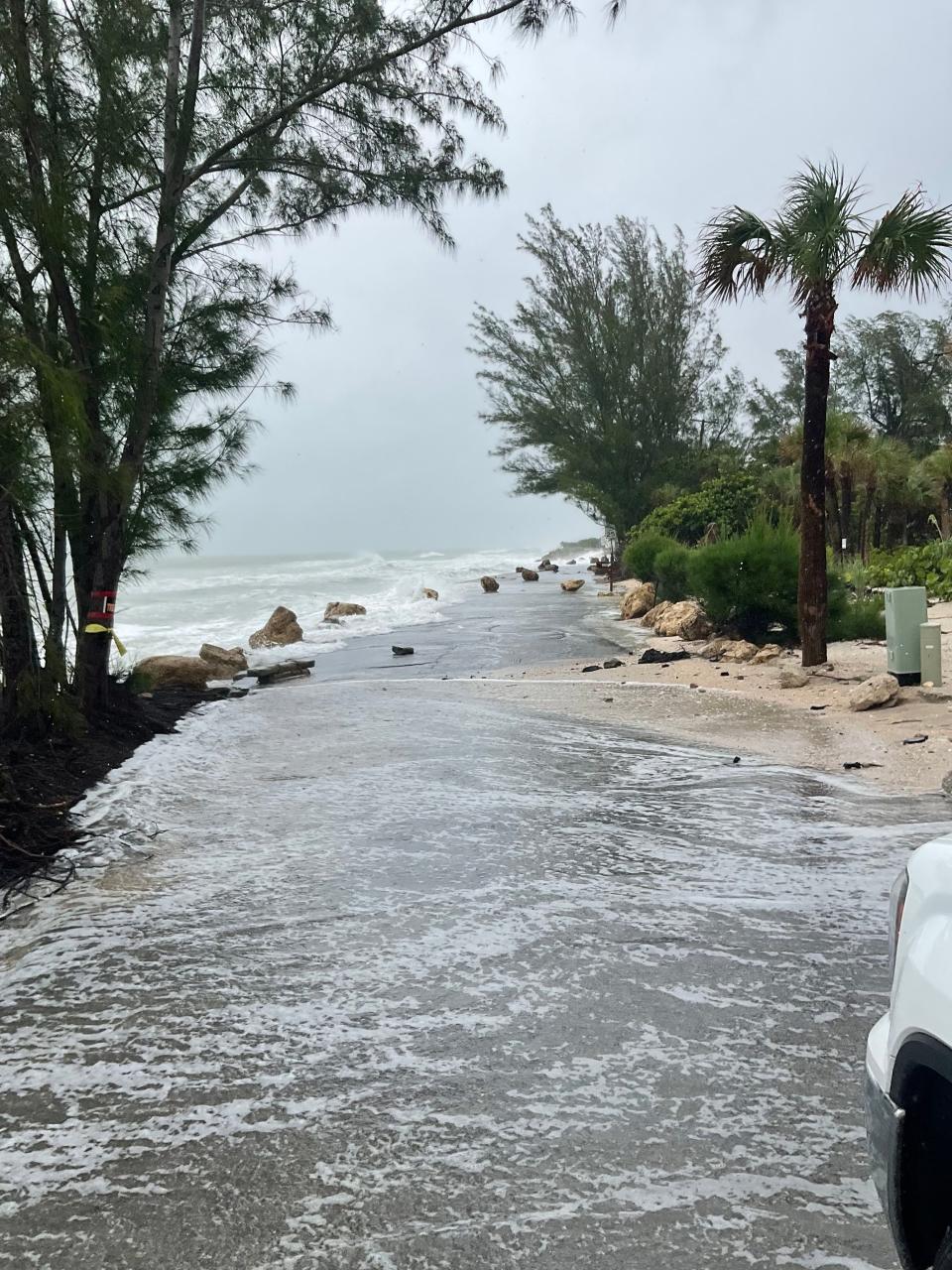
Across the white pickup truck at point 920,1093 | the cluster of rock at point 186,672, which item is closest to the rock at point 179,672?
the cluster of rock at point 186,672

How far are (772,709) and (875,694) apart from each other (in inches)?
34.2

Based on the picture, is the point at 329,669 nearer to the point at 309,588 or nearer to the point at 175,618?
the point at 175,618

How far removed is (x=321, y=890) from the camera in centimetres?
435

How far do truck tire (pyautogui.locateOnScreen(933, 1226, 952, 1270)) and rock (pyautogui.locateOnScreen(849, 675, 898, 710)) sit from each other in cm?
719

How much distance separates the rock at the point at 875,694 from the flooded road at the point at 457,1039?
2762 millimetres

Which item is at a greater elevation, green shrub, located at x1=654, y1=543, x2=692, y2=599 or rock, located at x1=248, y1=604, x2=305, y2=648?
green shrub, located at x1=654, y1=543, x2=692, y2=599

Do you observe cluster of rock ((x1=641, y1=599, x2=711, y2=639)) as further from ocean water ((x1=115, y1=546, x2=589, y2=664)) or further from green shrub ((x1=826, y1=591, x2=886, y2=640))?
ocean water ((x1=115, y1=546, x2=589, y2=664))

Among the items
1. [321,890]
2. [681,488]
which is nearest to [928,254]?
[321,890]

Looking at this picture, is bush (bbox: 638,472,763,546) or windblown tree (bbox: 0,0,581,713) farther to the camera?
bush (bbox: 638,472,763,546)

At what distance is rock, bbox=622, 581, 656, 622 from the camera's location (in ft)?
65.6

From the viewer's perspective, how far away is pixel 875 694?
818 centimetres

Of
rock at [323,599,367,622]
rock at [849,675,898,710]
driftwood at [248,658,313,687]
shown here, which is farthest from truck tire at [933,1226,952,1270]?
rock at [323,599,367,622]

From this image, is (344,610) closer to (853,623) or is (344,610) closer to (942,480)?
(853,623)

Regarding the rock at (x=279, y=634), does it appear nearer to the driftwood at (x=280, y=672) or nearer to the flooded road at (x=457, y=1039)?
the driftwood at (x=280, y=672)
